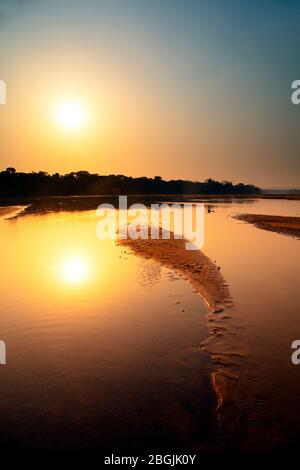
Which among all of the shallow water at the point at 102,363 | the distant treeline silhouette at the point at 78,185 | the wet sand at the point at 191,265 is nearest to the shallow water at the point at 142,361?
the shallow water at the point at 102,363

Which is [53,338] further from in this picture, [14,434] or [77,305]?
[14,434]

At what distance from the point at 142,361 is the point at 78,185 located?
456ft

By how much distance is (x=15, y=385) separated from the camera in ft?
21.5

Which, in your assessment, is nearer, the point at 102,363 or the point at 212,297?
the point at 102,363

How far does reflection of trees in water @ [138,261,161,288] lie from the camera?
1375 centimetres

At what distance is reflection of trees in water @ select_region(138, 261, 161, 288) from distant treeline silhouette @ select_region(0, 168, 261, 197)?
9864cm

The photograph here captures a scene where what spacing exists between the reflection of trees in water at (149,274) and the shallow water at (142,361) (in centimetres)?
9

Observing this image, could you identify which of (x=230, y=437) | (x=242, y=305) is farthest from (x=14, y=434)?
(x=242, y=305)

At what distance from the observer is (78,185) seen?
462ft

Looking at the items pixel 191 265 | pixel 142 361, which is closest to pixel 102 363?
pixel 142 361

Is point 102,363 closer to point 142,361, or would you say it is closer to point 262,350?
point 142,361
